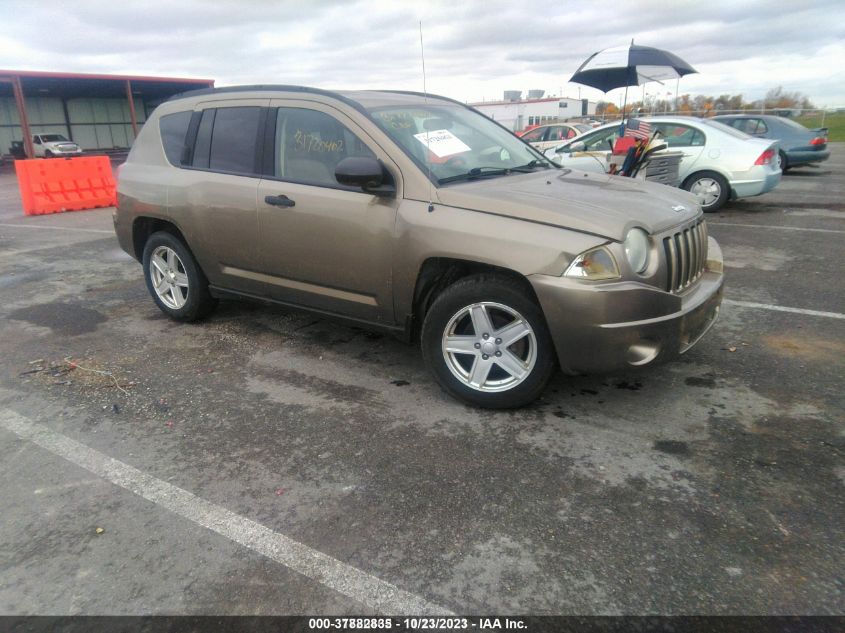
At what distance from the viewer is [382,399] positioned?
375 cm

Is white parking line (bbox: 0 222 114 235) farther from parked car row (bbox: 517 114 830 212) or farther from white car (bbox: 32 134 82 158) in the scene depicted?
white car (bbox: 32 134 82 158)

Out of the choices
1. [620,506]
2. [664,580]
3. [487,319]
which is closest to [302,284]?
[487,319]

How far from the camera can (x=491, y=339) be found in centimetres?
343

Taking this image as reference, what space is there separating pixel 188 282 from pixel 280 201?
143 cm

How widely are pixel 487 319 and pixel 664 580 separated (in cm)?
161

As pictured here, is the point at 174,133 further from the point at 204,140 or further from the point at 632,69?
the point at 632,69

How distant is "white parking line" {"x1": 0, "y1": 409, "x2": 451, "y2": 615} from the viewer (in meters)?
2.18

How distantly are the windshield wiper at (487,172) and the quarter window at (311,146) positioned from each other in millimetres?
526

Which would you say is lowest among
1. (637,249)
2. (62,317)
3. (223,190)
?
(62,317)

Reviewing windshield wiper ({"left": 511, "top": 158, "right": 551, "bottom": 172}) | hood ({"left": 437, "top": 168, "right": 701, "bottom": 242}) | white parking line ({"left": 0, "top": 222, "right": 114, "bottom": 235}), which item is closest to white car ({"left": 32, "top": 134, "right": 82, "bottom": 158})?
white parking line ({"left": 0, "top": 222, "right": 114, "bottom": 235})

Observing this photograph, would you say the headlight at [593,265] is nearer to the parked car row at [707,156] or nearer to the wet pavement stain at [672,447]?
the wet pavement stain at [672,447]

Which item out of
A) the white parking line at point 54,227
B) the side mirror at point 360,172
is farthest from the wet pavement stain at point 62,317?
the white parking line at point 54,227

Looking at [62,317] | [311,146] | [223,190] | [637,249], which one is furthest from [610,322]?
[62,317]

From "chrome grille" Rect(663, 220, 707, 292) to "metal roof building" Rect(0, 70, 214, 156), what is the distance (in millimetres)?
31692
